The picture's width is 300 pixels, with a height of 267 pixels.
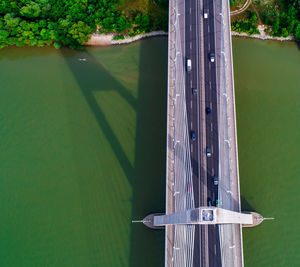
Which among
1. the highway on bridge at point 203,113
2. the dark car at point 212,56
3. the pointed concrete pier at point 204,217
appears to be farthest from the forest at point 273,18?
the pointed concrete pier at point 204,217

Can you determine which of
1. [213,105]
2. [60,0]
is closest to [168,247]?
[213,105]

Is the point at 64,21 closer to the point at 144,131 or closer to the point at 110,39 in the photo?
the point at 110,39

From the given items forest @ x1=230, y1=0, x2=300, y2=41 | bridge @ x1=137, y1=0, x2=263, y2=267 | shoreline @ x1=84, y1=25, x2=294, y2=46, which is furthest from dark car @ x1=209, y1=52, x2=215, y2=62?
forest @ x1=230, y1=0, x2=300, y2=41

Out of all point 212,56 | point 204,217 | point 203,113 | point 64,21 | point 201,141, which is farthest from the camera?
point 64,21

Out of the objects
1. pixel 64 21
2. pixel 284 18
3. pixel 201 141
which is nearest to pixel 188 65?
pixel 201 141

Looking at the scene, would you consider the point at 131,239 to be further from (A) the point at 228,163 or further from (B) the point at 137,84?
(B) the point at 137,84

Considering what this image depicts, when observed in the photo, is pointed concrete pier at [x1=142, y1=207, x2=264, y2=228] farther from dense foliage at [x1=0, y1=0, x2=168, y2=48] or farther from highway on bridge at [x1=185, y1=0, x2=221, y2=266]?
dense foliage at [x1=0, y1=0, x2=168, y2=48]

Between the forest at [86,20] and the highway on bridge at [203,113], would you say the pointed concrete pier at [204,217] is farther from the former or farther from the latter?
the forest at [86,20]
